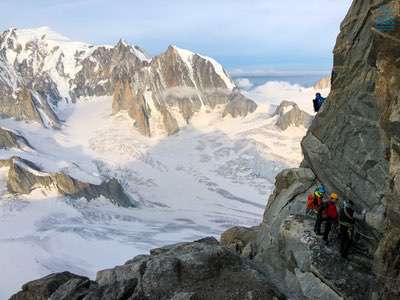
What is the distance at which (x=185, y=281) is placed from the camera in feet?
85.7

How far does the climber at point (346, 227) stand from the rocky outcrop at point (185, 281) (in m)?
3.74

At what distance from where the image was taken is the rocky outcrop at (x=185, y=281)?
25141mm

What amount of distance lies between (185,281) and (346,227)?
24.9ft

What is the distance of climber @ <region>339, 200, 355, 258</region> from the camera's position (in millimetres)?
25453

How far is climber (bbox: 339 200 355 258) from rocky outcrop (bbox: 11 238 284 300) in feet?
12.3

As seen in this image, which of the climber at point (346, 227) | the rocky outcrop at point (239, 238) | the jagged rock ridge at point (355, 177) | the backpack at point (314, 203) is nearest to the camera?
the jagged rock ridge at point (355, 177)

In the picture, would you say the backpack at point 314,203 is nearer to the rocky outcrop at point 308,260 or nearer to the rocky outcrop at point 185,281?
the rocky outcrop at point 308,260

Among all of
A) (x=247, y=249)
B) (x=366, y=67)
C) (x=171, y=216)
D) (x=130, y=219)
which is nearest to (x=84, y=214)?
(x=130, y=219)

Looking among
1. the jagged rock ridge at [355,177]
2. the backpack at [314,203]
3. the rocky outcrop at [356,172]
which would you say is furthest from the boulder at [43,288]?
the backpack at [314,203]

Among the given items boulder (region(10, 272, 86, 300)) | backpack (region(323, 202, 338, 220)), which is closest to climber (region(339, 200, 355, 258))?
backpack (region(323, 202, 338, 220))

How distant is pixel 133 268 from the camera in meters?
27.8

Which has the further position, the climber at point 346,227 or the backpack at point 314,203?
the backpack at point 314,203

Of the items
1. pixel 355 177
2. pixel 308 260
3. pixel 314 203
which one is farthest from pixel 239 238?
pixel 308 260

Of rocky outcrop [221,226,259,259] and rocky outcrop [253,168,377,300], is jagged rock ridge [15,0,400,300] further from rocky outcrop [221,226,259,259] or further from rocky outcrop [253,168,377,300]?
rocky outcrop [221,226,259,259]
